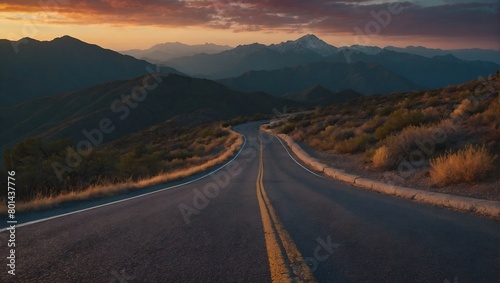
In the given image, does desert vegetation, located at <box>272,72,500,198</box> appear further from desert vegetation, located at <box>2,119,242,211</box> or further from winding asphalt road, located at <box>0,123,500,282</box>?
desert vegetation, located at <box>2,119,242,211</box>

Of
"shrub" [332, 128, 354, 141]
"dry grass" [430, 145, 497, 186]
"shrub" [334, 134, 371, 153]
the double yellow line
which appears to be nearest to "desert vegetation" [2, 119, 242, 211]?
the double yellow line

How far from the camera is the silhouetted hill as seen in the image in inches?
4675

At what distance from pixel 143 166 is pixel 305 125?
24688 millimetres

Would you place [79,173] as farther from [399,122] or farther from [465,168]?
[465,168]

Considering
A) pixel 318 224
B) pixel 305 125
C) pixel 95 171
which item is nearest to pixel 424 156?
pixel 318 224

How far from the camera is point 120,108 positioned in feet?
422

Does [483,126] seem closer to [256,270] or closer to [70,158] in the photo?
[256,270]

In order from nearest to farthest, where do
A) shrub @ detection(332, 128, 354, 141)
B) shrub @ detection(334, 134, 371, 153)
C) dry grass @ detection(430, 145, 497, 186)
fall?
dry grass @ detection(430, 145, 497, 186)
shrub @ detection(334, 134, 371, 153)
shrub @ detection(332, 128, 354, 141)

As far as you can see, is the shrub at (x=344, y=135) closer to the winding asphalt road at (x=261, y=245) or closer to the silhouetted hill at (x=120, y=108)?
the winding asphalt road at (x=261, y=245)

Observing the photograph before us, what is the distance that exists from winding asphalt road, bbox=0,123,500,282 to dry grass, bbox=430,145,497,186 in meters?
2.27

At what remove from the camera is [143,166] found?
26.5 metres

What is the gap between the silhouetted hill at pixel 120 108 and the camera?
118750 millimetres

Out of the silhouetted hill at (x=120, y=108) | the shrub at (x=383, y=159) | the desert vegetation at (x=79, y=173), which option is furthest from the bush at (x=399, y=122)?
the silhouetted hill at (x=120, y=108)

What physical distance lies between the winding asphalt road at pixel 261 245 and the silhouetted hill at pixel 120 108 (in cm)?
10860
